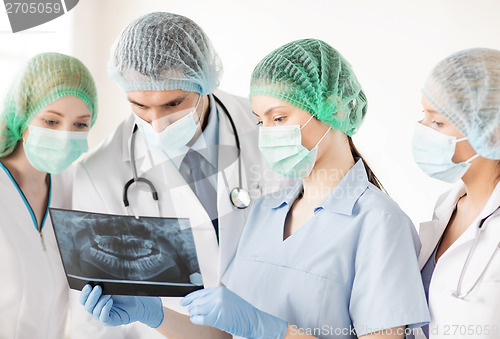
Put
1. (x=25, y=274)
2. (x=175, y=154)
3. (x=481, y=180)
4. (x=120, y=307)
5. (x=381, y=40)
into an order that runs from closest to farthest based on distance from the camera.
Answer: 1. (x=481, y=180)
2. (x=120, y=307)
3. (x=25, y=274)
4. (x=175, y=154)
5. (x=381, y=40)

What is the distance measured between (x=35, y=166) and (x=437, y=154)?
1.27 metres

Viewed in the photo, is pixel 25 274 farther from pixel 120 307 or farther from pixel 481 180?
pixel 481 180

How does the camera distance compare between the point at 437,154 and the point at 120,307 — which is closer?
the point at 437,154

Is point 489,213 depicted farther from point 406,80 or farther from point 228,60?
point 228,60

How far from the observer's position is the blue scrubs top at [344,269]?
1.30 meters

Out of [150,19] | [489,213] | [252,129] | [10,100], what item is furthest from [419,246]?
[10,100]

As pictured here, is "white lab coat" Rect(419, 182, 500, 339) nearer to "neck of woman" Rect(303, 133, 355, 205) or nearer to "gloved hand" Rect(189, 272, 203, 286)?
"neck of woman" Rect(303, 133, 355, 205)

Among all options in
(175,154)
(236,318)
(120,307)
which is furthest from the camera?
(175,154)

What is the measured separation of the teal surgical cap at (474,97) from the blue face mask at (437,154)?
41 mm

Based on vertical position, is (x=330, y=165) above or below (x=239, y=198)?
above

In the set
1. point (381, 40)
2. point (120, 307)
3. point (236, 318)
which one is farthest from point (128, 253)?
point (381, 40)

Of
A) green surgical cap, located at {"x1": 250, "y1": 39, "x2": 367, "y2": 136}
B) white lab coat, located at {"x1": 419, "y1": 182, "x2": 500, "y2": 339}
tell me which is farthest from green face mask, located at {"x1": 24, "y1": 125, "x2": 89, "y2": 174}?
white lab coat, located at {"x1": 419, "y1": 182, "x2": 500, "y2": 339}

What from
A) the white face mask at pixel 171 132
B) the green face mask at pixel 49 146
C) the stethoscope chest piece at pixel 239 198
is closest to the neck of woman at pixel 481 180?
the stethoscope chest piece at pixel 239 198

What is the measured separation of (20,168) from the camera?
1876 millimetres
